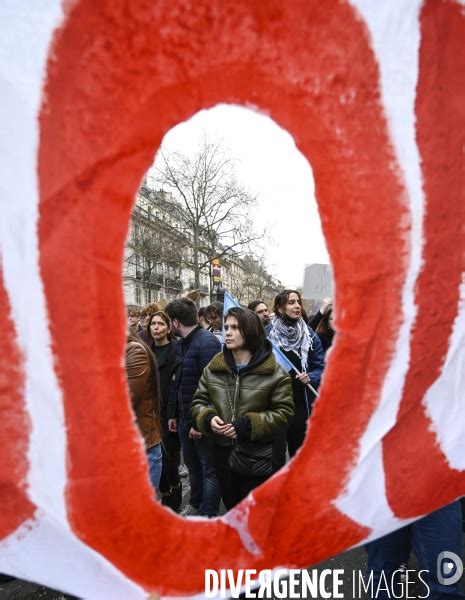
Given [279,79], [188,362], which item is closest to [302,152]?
[279,79]

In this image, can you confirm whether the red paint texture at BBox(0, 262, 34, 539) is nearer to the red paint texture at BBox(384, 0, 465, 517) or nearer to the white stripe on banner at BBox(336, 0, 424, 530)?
the white stripe on banner at BBox(336, 0, 424, 530)

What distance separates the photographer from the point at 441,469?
47.7 inches

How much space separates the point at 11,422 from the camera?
38.6 inches

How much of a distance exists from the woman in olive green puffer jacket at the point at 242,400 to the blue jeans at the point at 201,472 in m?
0.74

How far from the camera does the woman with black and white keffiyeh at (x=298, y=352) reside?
3.24 metres

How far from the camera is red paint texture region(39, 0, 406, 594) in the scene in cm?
94

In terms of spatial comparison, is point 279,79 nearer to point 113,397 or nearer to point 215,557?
point 113,397

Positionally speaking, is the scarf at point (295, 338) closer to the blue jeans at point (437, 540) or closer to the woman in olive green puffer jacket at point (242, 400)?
the woman in olive green puffer jacket at point (242, 400)

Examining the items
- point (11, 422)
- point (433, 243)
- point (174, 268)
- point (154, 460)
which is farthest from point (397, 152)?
point (174, 268)

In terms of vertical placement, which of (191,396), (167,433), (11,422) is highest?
(11,422)

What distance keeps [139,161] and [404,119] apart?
58 cm

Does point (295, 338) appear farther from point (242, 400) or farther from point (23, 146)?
point (23, 146)

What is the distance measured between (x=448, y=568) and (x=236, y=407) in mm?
944

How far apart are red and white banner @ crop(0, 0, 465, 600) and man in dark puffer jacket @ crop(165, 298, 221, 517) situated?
6.43ft
